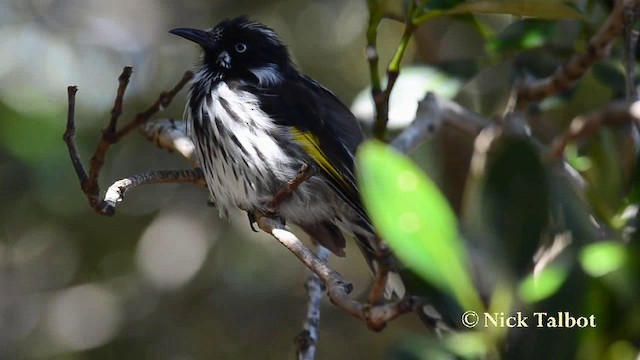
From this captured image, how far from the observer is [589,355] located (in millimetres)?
1753

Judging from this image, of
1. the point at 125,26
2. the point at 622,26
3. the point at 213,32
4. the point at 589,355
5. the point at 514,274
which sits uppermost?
the point at 514,274

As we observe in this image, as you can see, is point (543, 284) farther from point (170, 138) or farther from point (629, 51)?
point (170, 138)

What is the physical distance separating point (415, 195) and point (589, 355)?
38cm

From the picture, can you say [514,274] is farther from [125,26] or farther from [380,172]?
[125,26]

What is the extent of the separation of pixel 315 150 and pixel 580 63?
0.92 m

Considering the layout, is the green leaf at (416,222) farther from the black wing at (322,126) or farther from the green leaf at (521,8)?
the black wing at (322,126)

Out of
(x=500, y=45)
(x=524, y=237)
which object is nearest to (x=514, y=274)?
(x=524, y=237)

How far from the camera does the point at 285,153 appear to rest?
3730mm

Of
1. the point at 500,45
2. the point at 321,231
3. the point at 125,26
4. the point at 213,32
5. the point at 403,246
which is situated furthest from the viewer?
the point at 125,26

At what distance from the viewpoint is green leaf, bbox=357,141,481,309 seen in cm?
173

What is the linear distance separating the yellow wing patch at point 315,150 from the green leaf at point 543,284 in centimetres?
190

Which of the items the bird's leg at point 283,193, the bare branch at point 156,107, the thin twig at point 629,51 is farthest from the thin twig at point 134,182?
the thin twig at point 629,51

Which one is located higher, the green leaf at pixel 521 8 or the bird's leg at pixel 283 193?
the green leaf at pixel 521 8

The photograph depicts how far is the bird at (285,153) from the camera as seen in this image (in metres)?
3.67
